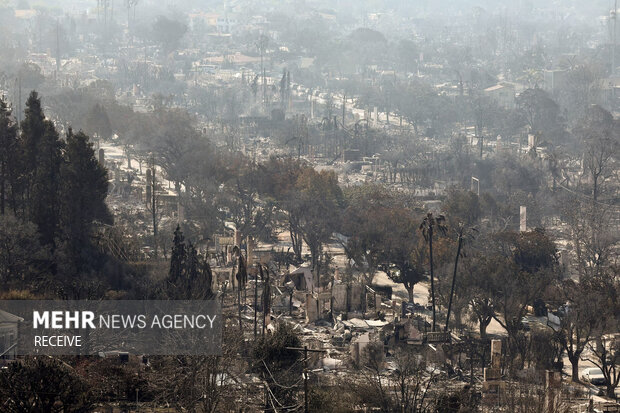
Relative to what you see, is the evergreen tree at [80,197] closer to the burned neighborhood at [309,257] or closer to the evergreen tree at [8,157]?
the burned neighborhood at [309,257]

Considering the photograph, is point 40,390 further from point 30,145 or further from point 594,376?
point 30,145

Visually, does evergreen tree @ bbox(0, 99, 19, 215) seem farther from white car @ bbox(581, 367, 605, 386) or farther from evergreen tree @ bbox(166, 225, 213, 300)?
white car @ bbox(581, 367, 605, 386)

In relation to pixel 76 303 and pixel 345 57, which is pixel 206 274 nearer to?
pixel 76 303

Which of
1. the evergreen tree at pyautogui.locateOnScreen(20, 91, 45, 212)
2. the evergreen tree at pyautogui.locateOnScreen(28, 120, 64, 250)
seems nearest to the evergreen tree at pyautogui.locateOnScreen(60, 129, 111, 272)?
the evergreen tree at pyautogui.locateOnScreen(28, 120, 64, 250)

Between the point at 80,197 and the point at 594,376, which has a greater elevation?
the point at 80,197

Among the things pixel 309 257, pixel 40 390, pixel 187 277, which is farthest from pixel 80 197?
pixel 40 390

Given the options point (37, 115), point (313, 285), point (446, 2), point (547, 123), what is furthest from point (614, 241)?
point (446, 2)
